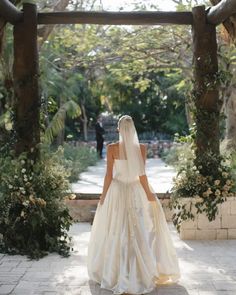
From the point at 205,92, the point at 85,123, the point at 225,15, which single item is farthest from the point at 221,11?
the point at 85,123

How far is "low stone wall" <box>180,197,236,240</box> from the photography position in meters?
6.64

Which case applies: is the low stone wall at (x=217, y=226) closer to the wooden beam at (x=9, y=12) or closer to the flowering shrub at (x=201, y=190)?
the flowering shrub at (x=201, y=190)

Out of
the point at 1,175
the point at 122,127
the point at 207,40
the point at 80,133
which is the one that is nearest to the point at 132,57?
the point at 207,40

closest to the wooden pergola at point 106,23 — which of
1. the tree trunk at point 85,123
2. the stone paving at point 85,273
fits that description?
the stone paving at point 85,273

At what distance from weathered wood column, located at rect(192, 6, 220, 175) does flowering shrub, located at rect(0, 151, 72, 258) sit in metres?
2.07

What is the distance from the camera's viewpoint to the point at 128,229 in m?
4.54

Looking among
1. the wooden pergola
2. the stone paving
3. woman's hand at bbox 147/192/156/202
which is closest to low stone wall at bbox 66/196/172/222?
the stone paving

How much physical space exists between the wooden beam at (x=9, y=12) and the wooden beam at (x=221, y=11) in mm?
2619

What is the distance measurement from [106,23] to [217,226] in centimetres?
327

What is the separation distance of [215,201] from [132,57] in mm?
8916

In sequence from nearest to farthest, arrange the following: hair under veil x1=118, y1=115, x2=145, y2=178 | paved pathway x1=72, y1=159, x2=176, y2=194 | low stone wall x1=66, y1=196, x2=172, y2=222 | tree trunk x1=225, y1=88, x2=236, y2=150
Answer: hair under veil x1=118, y1=115, x2=145, y2=178 < low stone wall x1=66, y1=196, x2=172, y2=222 < paved pathway x1=72, y1=159, x2=176, y2=194 < tree trunk x1=225, y1=88, x2=236, y2=150

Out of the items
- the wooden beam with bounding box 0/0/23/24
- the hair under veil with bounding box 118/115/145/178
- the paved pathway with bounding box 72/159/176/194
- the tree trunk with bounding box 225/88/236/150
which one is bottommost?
the paved pathway with bounding box 72/159/176/194

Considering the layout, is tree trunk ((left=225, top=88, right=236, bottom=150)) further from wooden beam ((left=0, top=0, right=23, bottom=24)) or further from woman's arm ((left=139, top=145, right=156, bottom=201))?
woman's arm ((left=139, top=145, right=156, bottom=201))

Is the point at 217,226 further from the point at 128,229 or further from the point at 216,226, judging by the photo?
the point at 128,229
